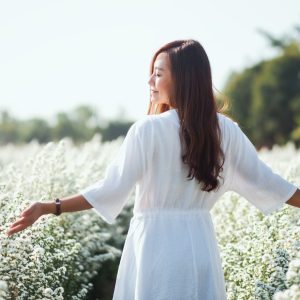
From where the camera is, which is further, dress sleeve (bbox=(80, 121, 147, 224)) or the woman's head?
the woman's head

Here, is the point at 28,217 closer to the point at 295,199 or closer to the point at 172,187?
the point at 172,187

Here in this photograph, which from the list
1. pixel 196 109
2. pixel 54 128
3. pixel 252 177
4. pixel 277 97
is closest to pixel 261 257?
pixel 252 177

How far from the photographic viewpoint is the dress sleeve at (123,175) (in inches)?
135

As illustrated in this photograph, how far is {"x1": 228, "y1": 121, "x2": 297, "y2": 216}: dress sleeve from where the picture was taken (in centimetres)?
377

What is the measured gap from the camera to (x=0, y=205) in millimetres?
4805

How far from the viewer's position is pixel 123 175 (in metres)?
3.45

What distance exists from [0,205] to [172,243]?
5.48 feet

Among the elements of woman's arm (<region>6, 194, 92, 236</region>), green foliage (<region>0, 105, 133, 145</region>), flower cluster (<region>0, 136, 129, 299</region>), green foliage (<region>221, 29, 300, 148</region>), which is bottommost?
green foliage (<region>0, 105, 133, 145</region>)

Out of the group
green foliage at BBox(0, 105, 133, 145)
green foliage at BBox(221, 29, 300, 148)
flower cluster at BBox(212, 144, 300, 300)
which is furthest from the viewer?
green foliage at BBox(0, 105, 133, 145)

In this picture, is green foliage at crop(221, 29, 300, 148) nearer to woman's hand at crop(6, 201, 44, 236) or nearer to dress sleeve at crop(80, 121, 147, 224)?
dress sleeve at crop(80, 121, 147, 224)

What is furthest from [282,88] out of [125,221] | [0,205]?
[0,205]

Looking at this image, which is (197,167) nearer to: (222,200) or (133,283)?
(133,283)

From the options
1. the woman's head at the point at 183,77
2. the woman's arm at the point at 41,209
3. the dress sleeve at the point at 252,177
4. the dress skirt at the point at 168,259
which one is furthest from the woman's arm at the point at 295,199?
the woman's arm at the point at 41,209

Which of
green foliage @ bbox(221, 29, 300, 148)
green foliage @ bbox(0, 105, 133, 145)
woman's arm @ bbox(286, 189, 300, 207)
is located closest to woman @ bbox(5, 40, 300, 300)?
woman's arm @ bbox(286, 189, 300, 207)
